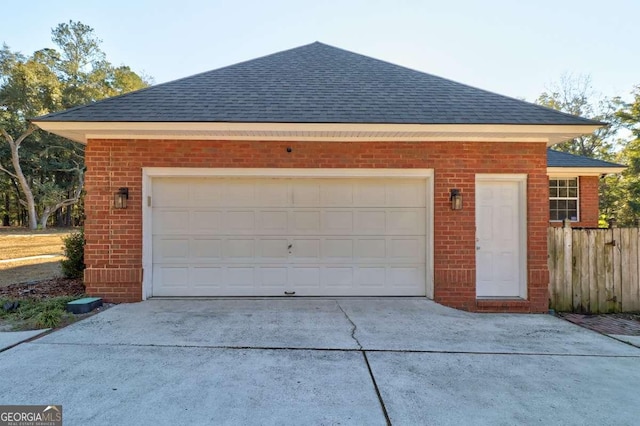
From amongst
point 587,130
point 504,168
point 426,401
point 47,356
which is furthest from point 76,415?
point 587,130

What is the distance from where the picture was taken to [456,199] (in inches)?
246

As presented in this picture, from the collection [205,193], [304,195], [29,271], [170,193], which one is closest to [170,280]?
[170,193]

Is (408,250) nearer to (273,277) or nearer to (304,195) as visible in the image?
(304,195)

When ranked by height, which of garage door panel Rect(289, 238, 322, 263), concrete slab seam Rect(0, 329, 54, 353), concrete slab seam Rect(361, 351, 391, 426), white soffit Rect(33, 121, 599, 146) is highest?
white soffit Rect(33, 121, 599, 146)

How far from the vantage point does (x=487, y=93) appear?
282 inches

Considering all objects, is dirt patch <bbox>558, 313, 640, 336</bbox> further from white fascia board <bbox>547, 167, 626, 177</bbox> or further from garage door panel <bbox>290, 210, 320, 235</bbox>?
white fascia board <bbox>547, 167, 626, 177</bbox>

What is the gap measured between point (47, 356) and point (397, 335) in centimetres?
420

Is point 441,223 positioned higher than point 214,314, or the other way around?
point 441,223

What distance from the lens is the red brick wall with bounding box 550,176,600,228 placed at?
12.0 metres

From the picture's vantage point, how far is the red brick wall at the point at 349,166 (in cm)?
616

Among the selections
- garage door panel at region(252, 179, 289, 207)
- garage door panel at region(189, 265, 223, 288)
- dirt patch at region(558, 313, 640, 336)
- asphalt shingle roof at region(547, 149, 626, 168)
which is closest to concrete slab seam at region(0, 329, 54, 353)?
garage door panel at region(189, 265, 223, 288)

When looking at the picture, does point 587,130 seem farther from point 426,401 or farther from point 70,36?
point 70,36

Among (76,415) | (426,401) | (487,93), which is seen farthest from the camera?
(487,93)

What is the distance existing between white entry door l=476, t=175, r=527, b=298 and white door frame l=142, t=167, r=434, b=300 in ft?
2.94
